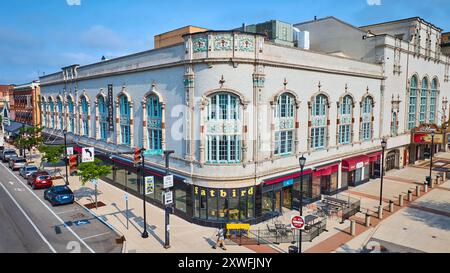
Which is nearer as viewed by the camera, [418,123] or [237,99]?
[237,99]

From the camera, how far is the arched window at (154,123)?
2543cm

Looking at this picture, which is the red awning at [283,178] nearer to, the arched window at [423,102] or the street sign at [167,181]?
the street sign at [167,181]

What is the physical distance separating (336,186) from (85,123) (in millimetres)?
29352

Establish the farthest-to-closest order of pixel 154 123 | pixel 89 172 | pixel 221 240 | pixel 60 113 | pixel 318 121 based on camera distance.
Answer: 1. pixel 60 113
2. pixel 318 121
3. pixel 154 123
4. pixel 89 172
5. pixel 221 240

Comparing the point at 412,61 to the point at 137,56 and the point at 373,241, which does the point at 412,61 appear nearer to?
the point at 373,241

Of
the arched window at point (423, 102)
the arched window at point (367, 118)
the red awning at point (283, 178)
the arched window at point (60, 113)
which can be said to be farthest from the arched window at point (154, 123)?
the arched window at point (423, 102)

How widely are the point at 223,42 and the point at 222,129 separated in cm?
568

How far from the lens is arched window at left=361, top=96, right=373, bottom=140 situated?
33.4 metres

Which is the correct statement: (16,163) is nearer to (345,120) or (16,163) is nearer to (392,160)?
(345,120)

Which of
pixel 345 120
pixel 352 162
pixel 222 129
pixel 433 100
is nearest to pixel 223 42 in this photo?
pixel 222 129

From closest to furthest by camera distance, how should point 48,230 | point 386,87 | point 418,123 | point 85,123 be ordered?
1. point 48,230
2. point 386,87
3. point 85,123
4. point 418,123

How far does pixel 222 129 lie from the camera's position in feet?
70.3

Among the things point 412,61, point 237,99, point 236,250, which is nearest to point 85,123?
point 237,99

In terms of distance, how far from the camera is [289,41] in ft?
104
